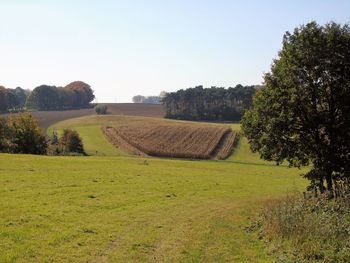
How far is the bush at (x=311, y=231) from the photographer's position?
16578 mm

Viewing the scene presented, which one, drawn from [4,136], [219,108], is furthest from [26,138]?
[219,108]

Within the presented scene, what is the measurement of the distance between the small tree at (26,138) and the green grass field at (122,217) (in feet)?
131

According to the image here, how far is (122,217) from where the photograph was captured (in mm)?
25484

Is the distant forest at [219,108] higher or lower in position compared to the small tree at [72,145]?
higher

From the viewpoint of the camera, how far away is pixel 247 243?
813 inches

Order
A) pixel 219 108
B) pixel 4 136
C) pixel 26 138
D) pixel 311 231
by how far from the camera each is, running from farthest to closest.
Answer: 1. pixel 219 108
2. pixel 4 136
3. pixel 26 138
4. pixel 311 231

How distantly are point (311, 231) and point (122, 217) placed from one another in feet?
37.0

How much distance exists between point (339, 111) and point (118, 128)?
10553 centimetres

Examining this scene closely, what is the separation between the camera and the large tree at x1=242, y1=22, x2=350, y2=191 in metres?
33.8

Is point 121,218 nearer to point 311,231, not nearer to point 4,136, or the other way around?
point 311,231

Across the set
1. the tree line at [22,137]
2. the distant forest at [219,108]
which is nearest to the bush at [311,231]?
the tree line at [22,137]

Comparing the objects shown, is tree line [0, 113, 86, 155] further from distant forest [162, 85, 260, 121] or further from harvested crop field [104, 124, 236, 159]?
distant forest [162, 85, 260, 121]

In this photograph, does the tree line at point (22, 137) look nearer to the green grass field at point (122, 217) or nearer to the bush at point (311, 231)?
the green grass field at point (122, 217)

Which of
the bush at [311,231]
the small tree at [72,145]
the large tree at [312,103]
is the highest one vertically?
the large tree at [312,103]
